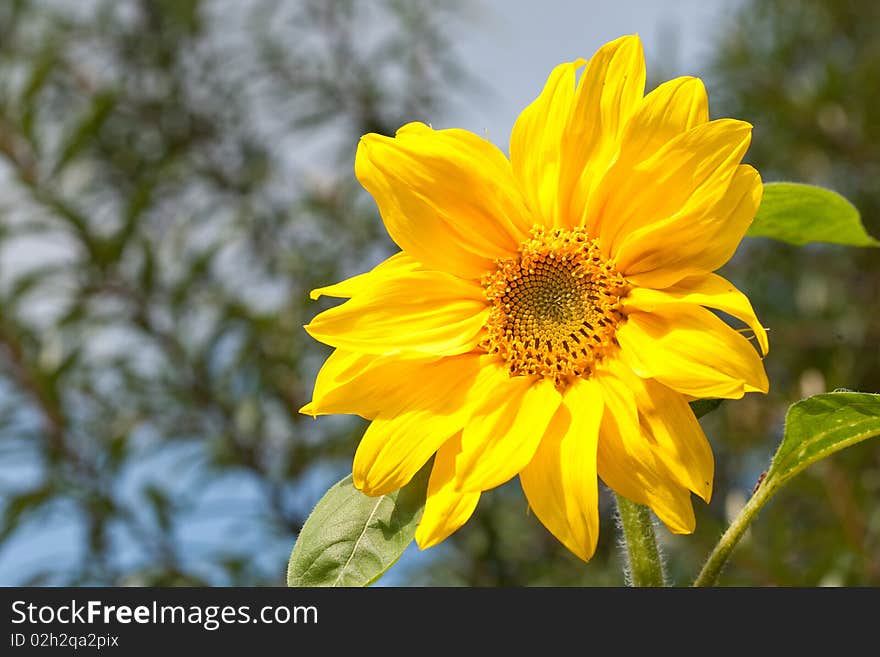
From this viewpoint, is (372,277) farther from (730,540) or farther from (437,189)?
(730,540)

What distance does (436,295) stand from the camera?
0.63 m

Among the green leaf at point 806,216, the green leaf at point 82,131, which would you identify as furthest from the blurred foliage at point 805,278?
the green leaf at point 82,131

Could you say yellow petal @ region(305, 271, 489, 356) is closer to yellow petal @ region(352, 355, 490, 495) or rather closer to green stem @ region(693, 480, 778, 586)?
yellow petal @ region(352, 355, 490, 495)

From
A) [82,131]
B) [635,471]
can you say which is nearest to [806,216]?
[635,471]

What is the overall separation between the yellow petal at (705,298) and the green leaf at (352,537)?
7.5 inches

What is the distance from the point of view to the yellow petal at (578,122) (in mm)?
587

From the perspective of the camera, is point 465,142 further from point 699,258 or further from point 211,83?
point 211,83

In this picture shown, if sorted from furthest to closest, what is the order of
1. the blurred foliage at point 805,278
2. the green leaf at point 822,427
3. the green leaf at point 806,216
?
1. the blurred foliage at point 805,278
2. the green leaf at point 806,216
3. the green leaf at point 822,427

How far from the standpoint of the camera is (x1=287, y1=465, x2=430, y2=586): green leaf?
52 centimetres

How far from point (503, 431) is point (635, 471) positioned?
0.27 feet

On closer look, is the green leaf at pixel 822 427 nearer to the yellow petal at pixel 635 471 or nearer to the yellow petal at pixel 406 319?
the yellow petal at pixel 635 471

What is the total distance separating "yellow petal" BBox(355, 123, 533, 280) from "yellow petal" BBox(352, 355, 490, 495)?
0.08 meters

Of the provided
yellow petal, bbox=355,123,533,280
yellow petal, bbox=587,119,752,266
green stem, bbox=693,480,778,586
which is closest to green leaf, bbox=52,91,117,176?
yellow petal, bbox=355,123,533,280
